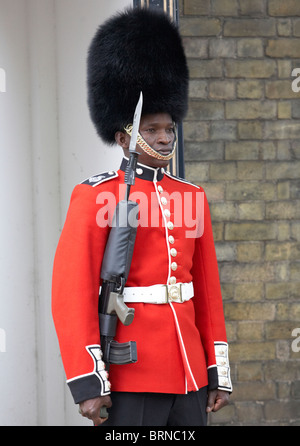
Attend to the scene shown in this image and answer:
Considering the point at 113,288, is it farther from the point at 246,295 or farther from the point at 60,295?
the point at 246,295

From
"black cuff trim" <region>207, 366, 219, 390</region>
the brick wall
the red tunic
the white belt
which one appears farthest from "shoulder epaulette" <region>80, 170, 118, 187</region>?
the brick wall

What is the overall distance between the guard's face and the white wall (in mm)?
769

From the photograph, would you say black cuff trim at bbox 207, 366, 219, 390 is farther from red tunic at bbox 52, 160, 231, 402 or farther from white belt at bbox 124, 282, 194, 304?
white belt at bbox 124, 282, 194, 304

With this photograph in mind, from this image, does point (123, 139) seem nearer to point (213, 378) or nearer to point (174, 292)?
point (174, 292)

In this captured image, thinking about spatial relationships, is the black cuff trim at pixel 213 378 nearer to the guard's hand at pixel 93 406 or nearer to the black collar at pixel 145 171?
the guard's hand at pixel 93 406

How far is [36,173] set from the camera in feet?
9.86

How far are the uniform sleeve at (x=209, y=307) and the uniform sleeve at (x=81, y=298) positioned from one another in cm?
40

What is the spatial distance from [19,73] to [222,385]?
155 centimetres

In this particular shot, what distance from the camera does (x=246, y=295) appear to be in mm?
3531

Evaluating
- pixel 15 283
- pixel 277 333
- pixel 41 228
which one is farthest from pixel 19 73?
pixel 277 333

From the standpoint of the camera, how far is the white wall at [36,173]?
2936mm

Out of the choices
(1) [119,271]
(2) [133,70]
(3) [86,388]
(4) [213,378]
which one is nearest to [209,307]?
(4) [213,378]

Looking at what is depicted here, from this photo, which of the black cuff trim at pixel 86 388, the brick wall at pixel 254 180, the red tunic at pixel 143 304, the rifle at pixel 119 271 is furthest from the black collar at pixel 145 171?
the brick wall at pixel 254 180

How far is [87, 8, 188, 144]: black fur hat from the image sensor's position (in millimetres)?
2201
